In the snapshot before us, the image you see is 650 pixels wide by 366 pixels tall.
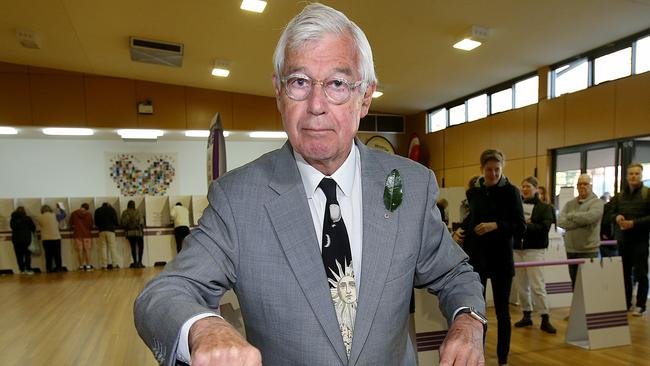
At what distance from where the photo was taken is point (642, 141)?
561 centimetres

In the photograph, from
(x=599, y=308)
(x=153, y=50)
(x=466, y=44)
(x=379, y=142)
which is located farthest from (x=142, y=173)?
(x=599, y=308)

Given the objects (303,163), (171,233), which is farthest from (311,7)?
(171,233)

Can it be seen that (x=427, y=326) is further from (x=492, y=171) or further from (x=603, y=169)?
(x=603, y=169)

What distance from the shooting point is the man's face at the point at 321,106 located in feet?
2.89

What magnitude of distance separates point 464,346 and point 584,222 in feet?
14.5

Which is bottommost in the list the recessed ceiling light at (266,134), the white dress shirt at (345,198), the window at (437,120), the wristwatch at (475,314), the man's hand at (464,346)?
the man's hand at (464,346)

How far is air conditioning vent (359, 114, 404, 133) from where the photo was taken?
436 inches

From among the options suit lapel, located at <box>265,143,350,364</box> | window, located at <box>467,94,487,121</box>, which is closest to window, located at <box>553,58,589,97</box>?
window, located at <box>467,94,487,121</box>

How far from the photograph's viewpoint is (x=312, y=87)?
898mm

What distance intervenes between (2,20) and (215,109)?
419cm

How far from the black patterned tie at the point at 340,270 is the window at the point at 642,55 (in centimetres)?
666

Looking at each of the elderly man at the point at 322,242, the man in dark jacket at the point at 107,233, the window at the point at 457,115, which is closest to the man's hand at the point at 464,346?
the elderly man at the point at 322,242

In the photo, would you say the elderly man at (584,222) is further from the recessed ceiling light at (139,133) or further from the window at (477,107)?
the recessed ceiling light at (139,133)

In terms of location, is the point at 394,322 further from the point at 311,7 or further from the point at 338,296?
the point at 311,7
